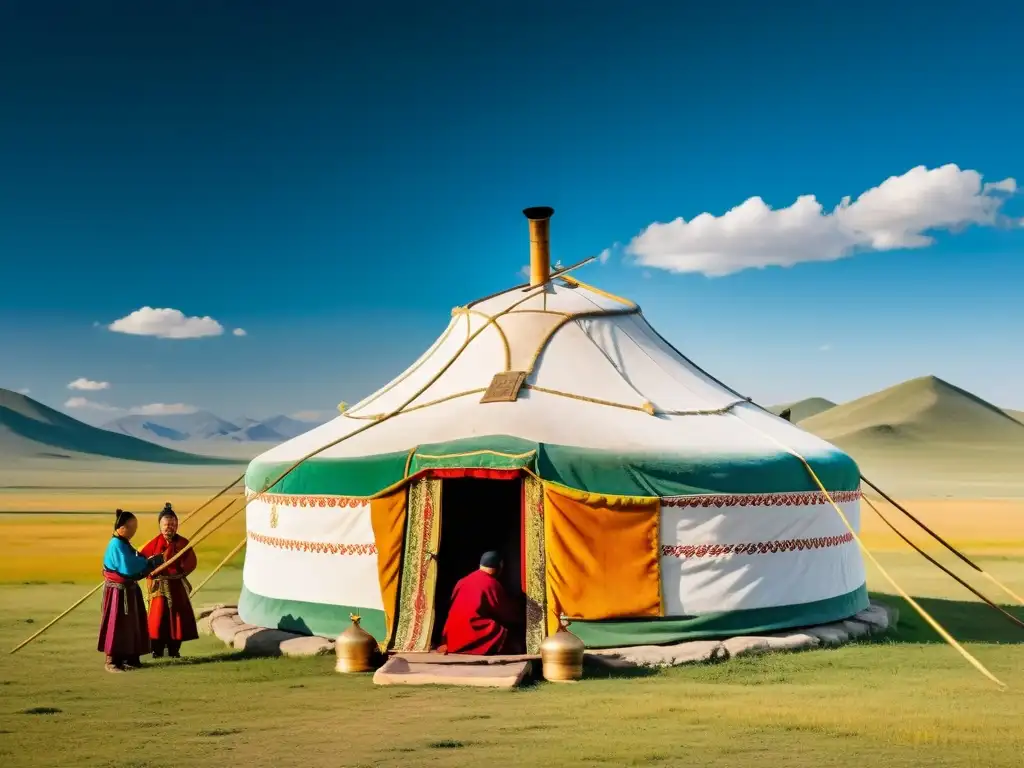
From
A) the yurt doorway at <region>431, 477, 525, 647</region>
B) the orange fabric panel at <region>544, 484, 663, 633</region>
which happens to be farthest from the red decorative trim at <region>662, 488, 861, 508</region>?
the yurt doorway at <region>431, 477, 525, 647</region>

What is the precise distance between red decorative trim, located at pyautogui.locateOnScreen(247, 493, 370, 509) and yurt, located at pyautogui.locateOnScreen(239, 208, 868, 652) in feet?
0.04

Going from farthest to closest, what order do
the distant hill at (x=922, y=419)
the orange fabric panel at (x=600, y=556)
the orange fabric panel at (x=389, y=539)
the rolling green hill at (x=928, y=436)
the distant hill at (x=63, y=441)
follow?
the distant hill at (x=63, y=441)
the distant hill at (x=922, y=419)
the rolling green hill at (x=928, y=436)
the orange fabric panel at (x=389, y=539)
the orange fabric panel at (x=600, y=556)

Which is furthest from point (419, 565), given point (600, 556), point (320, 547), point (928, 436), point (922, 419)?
point (922, 419)

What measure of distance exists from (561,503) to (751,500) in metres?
1.29

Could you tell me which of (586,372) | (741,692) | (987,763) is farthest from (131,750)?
(586,372)

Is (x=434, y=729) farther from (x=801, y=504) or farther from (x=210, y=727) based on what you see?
(x=801, y=504)

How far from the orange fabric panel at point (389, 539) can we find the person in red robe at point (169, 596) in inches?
50.8

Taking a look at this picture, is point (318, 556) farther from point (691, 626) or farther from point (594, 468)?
point (691, 626)

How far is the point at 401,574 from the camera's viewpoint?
23.7 ft

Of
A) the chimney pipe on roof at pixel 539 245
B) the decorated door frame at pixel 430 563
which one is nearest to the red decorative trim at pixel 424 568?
the decorated door frame at pixel 430 563

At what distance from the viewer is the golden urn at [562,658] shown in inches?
249

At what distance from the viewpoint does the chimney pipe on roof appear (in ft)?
29.9

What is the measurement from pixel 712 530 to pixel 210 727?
3.32 m

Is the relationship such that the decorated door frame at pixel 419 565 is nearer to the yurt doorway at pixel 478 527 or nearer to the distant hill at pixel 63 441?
the yurt doorway at pixel 478 527
